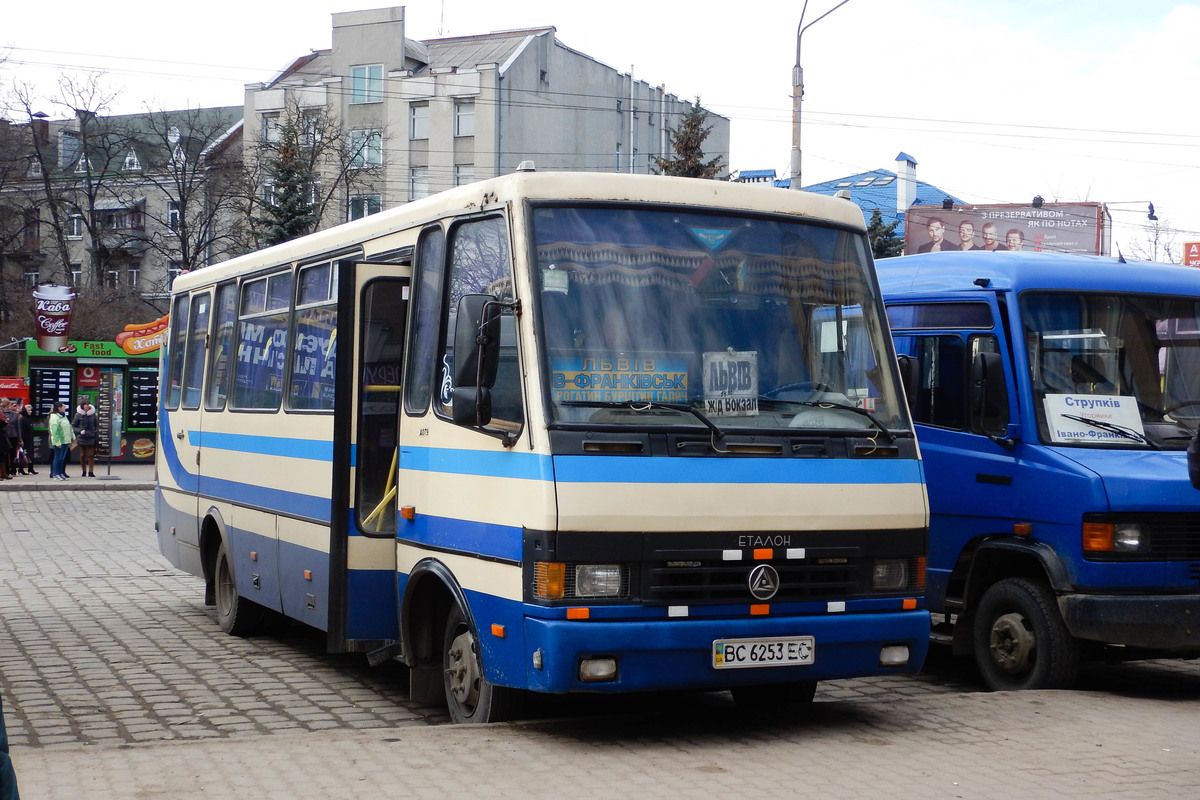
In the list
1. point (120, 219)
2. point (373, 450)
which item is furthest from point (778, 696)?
point (120, 219)

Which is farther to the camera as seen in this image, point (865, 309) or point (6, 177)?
point (6, 177)

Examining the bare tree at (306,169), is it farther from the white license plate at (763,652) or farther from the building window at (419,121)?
the white license plate at (763,652)

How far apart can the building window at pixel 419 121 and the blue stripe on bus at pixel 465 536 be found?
185 feet

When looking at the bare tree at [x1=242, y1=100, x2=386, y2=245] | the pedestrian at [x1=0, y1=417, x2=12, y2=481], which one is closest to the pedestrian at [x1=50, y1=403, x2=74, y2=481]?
the pedestrian at [x1=0, y1=417, x2=12, y2=481]

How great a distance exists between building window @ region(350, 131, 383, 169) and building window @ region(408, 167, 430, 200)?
1550 millimetres

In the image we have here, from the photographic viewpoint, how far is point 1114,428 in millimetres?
8648

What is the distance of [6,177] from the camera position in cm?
5366

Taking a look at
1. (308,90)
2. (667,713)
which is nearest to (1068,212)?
(308,90)

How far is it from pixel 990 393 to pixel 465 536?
3410 mm

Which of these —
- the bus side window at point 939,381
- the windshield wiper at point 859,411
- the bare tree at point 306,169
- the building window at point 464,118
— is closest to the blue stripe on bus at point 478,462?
the windshield wiper at point 859,411

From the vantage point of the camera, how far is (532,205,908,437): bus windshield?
6.75 metres

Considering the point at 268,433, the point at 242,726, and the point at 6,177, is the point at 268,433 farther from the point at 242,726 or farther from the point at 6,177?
the point at 6,177

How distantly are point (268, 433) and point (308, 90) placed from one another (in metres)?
57.3

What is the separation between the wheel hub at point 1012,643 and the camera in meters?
8.71
